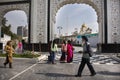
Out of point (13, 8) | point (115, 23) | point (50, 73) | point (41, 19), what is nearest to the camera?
point (50, 73)

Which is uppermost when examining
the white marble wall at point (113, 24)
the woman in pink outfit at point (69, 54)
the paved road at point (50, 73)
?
the white marble wall at point (113, 24)

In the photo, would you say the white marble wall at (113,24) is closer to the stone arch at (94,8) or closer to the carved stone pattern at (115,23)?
the carved stone pattern at (115,23)

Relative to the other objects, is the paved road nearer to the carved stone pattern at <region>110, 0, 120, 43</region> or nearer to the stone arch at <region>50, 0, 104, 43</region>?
the stone arch at <region>50, 0, 104, 43</region>

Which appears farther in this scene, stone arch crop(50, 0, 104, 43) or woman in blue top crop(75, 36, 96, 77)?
stone arch crop(50, 0, 104, 43)

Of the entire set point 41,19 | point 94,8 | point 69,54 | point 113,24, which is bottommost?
point 69,54

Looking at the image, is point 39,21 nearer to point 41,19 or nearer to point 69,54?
point 41,19

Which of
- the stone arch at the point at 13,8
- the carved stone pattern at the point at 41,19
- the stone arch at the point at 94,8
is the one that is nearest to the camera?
the stone arch at the point at 94,8

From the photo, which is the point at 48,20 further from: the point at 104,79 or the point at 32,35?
the point at 104,79

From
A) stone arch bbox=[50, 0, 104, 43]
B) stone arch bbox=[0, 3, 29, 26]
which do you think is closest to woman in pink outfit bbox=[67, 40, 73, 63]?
stone arch bbox=[50, 0, 104, 43]

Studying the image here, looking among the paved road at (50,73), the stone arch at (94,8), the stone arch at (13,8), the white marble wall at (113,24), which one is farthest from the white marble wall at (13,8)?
the paved road at (50,73)

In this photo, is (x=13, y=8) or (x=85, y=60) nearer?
(x=85, y=60)

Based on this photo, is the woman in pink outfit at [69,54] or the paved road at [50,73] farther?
the woman in pink outfit at [69,54]

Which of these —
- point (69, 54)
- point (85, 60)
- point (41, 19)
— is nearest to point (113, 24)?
point (41, 19)

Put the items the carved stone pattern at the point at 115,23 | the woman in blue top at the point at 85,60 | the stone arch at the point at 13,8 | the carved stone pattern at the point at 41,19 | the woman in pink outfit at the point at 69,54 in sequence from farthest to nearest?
the stone arch at the point at 13,8 → the carved stone pattern at the point at 41,19 → the carved stone pattern at the point at 115,23 → the woman in pink outfit at the point at 69,54 → the woman in blue top at the point at 85,60
